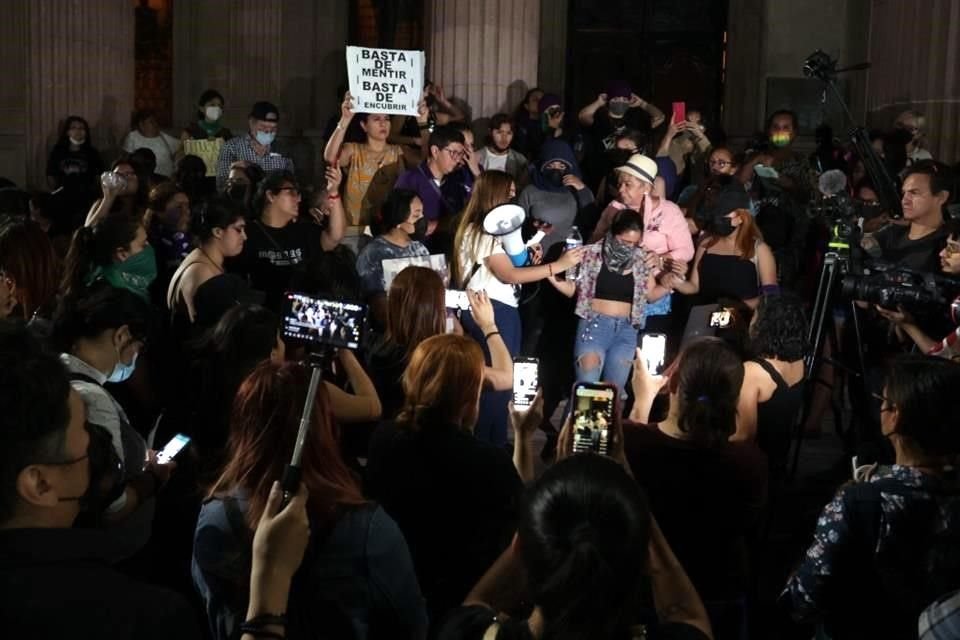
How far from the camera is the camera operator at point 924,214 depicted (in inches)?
279

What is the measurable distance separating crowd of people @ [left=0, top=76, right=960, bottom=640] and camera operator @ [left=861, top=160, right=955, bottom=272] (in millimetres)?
18

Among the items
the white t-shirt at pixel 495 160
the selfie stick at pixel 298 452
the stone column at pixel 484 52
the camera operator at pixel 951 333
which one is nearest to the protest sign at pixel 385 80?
the white t-shirt at pixel 495 160

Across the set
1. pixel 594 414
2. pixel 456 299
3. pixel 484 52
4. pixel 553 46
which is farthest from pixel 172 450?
pixel 553 46

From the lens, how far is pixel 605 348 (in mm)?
7926

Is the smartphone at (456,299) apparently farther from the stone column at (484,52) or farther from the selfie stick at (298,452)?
the stone column at (484,52)

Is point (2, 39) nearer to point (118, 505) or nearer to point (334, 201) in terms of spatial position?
point (334, 201)

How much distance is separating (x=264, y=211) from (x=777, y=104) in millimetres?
9274

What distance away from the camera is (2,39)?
15.0 metres

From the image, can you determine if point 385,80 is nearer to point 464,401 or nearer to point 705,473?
point 464,401

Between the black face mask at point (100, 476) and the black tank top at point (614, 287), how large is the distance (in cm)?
476

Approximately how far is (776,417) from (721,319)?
4.96 feet

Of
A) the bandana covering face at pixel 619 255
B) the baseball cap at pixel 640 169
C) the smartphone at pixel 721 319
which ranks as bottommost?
the smartphone at pixel 721 319

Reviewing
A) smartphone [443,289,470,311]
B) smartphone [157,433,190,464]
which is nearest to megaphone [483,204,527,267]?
smartphone [443,289,470,311]

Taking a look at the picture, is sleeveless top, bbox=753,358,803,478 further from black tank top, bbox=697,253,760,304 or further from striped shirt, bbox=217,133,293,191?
striped shirt, bbox=217,133,293,191
